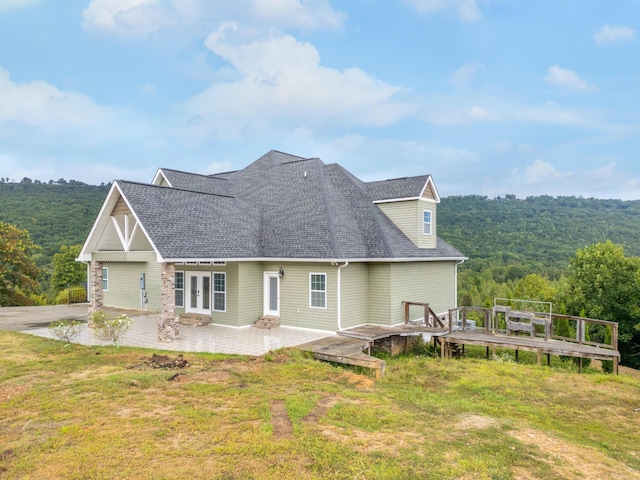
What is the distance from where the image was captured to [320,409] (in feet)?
22.4

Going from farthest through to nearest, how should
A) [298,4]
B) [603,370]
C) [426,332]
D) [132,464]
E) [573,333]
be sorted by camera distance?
[298,4] < [573,333] < [426,332] < [603,370] < [132,464]

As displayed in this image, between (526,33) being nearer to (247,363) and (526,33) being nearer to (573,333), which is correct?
(573,333)

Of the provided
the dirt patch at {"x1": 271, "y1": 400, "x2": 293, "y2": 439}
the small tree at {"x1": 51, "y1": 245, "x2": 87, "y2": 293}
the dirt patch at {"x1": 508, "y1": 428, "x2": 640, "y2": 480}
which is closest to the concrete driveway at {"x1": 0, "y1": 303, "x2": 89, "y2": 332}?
the small tree at {"x1": 51, "y1": 245, "x2": 87, "y2": 293}

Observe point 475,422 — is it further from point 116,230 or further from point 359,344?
point 116,230

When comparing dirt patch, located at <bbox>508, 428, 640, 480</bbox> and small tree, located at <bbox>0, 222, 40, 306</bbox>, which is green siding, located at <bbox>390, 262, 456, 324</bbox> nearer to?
dirt patch, located at <bbox>508, 428, 640, 480</bbox>

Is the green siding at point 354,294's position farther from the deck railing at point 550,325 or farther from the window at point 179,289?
the window at point 179,289

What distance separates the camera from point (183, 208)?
14672 mm

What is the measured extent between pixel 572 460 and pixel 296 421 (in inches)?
159

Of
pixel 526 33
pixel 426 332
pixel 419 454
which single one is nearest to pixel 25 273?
pixel 426 332

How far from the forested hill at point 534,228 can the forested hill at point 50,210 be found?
36.2 meters

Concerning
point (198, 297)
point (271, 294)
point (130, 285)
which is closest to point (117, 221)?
point (198, 297)

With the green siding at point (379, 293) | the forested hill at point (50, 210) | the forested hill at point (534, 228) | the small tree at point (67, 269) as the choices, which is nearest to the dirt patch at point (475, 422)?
the green siding at point (379, 293)

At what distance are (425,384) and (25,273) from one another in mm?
27238

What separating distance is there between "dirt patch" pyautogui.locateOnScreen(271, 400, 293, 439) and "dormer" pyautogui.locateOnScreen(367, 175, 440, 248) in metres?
11.0
